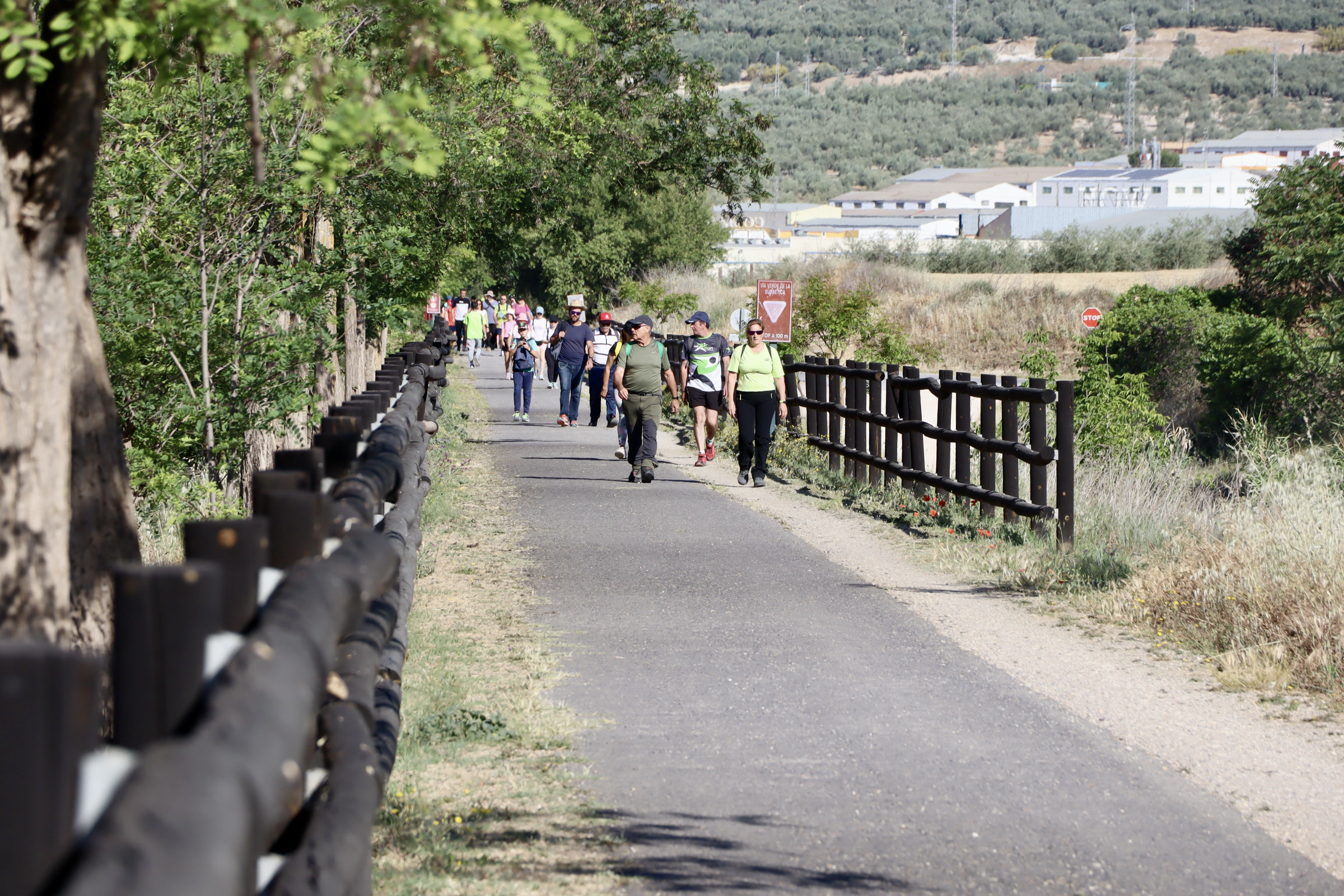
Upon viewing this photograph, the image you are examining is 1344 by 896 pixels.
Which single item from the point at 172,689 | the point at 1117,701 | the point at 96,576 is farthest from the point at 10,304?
the point at 1117,701

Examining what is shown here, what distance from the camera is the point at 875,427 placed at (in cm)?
1575

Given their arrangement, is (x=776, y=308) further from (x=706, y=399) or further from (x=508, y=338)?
(x=508, y=338)

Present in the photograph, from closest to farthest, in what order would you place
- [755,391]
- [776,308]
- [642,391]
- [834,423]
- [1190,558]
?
[1190,558]
[755,391]
[642,391]
[834,423]
[776,308]

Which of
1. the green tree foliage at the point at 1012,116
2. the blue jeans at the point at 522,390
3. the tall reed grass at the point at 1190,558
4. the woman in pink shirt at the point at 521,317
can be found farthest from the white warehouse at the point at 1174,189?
the tall reed grass at the point at 1190,558

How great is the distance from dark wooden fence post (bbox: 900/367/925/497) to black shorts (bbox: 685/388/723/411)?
2.92 metres

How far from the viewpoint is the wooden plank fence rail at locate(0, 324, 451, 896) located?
153 centimetres

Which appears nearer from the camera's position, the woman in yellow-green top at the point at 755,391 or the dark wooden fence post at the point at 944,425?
the dark wooden fence post at the point at 944,425

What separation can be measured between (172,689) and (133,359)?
954 centimetres

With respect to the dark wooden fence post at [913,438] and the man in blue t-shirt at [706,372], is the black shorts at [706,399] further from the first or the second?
the dark wooden fence post at [913,438]

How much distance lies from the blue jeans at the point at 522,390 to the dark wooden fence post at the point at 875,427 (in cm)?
939

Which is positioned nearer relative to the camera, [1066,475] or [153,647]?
[153,647]

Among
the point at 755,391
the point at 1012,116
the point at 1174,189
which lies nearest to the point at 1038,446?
the point at 755,391

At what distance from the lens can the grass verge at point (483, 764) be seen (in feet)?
15.0

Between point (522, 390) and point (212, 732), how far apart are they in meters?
22.7
